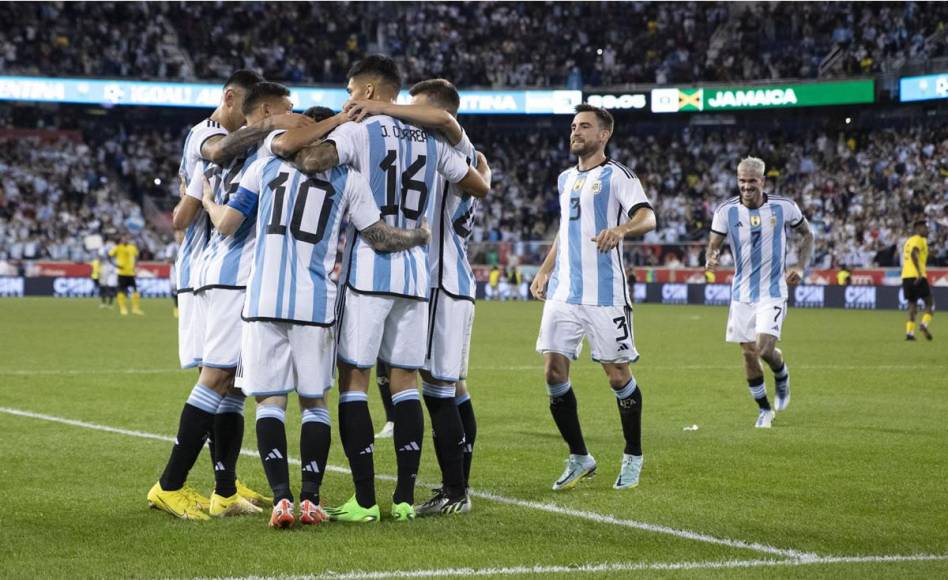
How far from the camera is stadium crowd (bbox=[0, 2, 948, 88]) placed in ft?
158

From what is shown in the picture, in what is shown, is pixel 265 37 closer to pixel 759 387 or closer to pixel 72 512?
pixel 759 387

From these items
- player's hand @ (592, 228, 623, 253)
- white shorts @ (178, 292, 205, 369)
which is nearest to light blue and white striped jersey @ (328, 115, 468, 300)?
white shorts @ (178, 292, 205, 369)

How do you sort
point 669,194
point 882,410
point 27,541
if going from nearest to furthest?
point 27,541 → point 882,410 → point 669,194

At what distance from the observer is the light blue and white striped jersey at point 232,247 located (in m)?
6.56

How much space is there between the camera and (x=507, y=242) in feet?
154

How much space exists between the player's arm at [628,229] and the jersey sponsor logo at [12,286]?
3851 cm

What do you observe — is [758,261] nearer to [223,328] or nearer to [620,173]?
[620,173]

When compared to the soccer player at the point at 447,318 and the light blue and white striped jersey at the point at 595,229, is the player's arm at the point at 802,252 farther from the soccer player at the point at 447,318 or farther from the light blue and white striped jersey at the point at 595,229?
the soccer player at the point at 447,318

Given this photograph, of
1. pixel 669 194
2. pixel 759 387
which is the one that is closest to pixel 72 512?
pixel 759 387

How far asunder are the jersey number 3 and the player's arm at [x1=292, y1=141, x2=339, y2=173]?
0.28 feet

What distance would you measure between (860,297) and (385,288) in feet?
111

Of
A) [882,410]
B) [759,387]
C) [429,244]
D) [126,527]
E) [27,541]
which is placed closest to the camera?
[27,541]

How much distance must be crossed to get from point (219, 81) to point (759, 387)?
138ft

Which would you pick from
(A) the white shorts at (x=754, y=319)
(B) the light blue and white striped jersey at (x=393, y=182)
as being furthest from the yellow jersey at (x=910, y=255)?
(B) the light blue and white striped jersey at (x=393, y=182)
